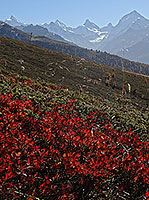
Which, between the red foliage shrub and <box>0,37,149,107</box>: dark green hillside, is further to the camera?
<box>0,37,149,107</box>: dark green hillside

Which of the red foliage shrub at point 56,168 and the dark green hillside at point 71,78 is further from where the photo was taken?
the dark green hillside at point 71,78

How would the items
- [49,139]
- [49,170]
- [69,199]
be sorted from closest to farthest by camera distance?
[69,199]
[49,170]
[49,139]

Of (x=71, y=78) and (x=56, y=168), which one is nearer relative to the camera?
(x=56, y=168)

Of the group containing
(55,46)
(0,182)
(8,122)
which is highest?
(55,46)

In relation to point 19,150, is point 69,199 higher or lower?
lower

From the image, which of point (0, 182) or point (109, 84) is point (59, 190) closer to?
point (0, 182)

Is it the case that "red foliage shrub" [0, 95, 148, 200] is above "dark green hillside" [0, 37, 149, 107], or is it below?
below

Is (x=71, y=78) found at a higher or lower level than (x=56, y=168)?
higher

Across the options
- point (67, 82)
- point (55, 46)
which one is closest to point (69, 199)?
point (67, 82)

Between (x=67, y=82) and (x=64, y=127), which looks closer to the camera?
(x=64, y=127)

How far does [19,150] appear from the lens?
4.66 meters

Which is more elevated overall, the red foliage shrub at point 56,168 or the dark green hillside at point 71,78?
the dark green hillside at point 71,78

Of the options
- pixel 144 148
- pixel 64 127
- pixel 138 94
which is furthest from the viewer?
pixel 138 94

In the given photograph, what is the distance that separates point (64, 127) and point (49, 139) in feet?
4.02
